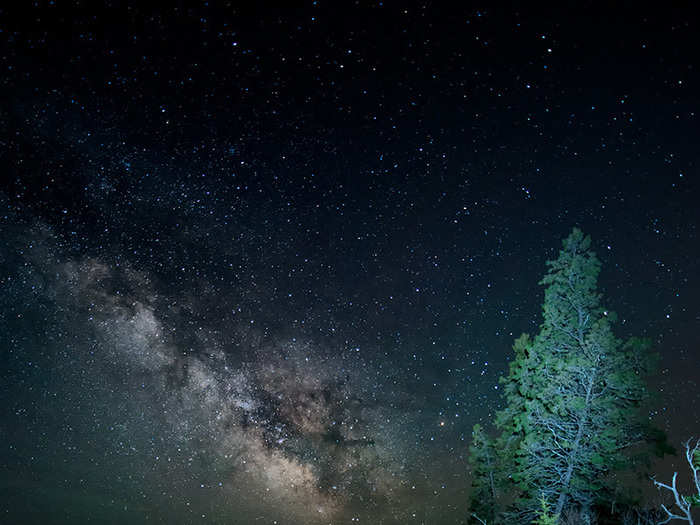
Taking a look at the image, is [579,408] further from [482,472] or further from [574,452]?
[482,472]

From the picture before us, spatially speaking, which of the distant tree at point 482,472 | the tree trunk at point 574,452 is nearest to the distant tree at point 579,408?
the tree trunk at point 574,452

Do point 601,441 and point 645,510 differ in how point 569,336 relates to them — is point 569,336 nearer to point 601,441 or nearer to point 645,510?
point 601,441

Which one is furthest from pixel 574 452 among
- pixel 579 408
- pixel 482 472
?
pixel 482 472

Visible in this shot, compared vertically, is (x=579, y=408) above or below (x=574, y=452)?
above

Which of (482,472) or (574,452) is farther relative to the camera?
(482,472)

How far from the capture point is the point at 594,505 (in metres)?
10.4

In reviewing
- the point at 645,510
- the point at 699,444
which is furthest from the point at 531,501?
the point at 699,444

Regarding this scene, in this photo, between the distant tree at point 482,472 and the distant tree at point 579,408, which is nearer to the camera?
the distant tree at point 579,408

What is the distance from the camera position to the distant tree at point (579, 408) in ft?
31.6

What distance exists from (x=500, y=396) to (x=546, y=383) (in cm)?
206

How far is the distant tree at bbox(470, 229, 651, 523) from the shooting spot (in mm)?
9617

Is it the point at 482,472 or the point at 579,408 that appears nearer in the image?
the point at 579,408

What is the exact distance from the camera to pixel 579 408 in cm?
969

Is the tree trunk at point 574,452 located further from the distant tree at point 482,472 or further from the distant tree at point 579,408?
the distant tree at point 482,472
